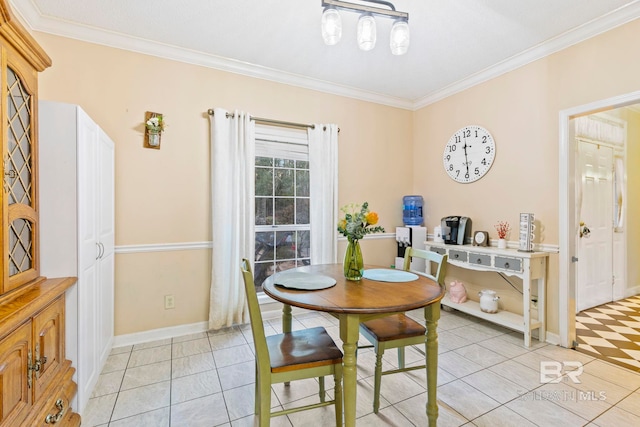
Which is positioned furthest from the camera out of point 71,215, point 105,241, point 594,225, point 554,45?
point 594,225

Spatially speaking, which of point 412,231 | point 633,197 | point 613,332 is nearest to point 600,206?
point 633,197

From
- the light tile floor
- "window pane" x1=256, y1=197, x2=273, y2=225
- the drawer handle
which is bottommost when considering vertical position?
the light tile floor

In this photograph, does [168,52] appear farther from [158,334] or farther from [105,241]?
[158,334]

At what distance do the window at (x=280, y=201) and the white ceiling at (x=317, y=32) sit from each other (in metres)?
0.69

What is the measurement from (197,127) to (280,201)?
1.12 metres

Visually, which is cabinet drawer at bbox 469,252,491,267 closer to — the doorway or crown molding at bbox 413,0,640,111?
the doorway

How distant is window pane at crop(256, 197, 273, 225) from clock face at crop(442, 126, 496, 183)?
2188 millimetres

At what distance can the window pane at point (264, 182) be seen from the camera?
10.5 ft

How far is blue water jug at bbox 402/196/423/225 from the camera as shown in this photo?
388 centimetres

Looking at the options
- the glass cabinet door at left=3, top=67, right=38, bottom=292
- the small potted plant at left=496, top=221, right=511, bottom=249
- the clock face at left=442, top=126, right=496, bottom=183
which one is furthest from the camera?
the clock face at left=442, top=126, right=496, bottom=183

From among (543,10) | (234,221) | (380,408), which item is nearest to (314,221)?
(234,221)

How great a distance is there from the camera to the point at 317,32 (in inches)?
97.5

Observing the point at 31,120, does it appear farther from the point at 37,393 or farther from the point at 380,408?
the point at 380,408

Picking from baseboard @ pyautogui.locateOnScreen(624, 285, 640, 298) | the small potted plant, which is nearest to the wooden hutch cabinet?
the small potted plant
